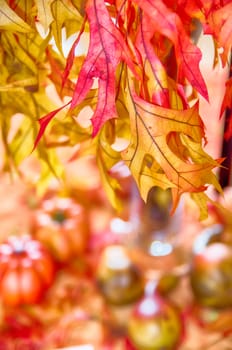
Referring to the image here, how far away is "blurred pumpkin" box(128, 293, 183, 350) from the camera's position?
2.83 ft

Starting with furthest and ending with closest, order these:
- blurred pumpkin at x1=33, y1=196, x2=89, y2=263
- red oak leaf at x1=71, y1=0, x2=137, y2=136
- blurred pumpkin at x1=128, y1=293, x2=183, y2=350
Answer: blurred pumpkin at x1=33, y1=196, x2=89, y2=263 < blurred pumpkin at x1=128, y1=293, x2=183, y2=350 < red oak leaf at x1=71, y1=0, x2=137, y2=136

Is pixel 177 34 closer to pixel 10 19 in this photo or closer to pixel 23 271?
pixel 10 19

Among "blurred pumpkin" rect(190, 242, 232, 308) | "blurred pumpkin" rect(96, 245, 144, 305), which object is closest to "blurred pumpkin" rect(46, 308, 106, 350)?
"blurred pumpkin" rect(96, 245, 144, 305)

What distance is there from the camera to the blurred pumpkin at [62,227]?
3.34ft

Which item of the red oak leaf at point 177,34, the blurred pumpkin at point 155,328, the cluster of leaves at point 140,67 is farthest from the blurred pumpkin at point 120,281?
the red oak leaf at point 177,34

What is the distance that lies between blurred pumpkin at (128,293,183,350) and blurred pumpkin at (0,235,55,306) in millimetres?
164

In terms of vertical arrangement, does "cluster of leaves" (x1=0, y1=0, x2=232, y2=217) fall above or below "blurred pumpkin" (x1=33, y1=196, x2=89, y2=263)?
above

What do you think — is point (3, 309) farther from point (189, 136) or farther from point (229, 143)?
point (189, 136)

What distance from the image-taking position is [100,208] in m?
1.15

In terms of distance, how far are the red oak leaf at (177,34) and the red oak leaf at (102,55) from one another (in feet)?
0.09

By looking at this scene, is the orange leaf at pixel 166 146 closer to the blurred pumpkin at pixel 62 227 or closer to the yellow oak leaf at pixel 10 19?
the yellow oak leaf at pixel 10 19

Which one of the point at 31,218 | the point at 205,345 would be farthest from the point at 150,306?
the point at 31,218

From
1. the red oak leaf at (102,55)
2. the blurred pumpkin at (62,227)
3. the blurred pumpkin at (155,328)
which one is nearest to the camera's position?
the red oak leaf at (102,55)

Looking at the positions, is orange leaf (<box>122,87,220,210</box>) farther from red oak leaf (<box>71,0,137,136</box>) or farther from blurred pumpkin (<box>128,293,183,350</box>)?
blurred pumpkin (<box>128,293,183,350</box>)
